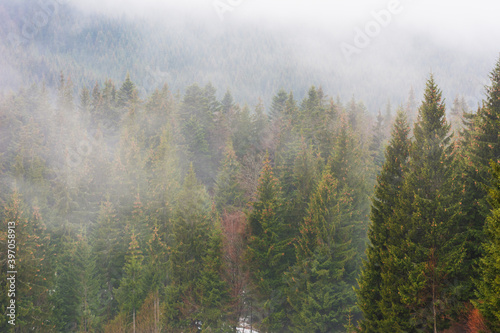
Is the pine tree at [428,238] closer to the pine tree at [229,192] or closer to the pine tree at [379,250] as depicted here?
the pine tree at [379,250]

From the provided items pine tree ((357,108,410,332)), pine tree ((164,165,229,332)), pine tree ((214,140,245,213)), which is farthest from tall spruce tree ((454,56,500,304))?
pine tree ((214,140,245,213))

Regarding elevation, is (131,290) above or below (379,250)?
below

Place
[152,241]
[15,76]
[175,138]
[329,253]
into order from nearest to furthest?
[329,253] < [152,241] < [175,138] < [15,76]

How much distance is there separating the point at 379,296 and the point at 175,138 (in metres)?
47.3

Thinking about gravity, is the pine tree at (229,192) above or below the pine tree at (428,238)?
above

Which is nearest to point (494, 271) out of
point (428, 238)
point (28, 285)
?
point (428, 238)

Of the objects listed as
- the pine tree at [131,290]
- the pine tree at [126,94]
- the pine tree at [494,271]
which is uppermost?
the pine tree at [126,94]

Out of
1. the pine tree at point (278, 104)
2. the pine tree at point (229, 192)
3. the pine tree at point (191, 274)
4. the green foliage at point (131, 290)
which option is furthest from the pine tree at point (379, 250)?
the pine tree at point (278, 104)

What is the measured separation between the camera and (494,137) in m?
16.6

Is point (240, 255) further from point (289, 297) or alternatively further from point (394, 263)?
point (394, 263)

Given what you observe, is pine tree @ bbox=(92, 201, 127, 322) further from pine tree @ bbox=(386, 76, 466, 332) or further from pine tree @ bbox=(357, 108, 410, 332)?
pine tree @ bbox=(386, 76, 466, 332)

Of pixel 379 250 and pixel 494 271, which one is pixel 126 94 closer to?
pixel 379 250

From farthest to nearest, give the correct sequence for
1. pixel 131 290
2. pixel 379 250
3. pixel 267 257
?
pixel 131 290
pixel 267 257
pixel 379 250

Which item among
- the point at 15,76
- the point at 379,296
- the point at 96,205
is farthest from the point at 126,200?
the point at 15,76
